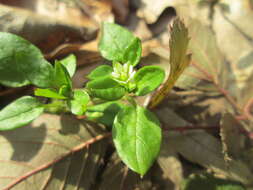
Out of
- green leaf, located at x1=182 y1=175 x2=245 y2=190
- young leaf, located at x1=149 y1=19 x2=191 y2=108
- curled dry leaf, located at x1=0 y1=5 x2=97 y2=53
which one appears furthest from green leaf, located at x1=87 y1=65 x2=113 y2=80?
green leaf, located at x1=182 y1=175 x2=245 y2=190

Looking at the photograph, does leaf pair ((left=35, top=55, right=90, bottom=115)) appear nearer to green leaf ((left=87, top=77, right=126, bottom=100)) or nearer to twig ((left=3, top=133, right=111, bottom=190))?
green leaf ((left=87, top=77, right=126, bottom=100))

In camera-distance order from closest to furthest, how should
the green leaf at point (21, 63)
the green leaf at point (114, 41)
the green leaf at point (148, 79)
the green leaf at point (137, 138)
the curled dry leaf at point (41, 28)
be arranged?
the green leaf at point (137, 138), the green leaf at point (148, 79), the green leaf at point (21, 63), the green leaf at point (114, 41), the curled dry leaf at point (41, 28)

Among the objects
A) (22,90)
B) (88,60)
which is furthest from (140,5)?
(22,90)

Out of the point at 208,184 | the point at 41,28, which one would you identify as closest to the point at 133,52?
the point at 41,28

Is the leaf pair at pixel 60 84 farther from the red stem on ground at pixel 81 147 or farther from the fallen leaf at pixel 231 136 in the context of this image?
the fallen leaf at pixel 231 136

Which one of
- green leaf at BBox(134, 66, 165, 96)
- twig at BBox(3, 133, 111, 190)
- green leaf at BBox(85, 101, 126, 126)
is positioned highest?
green leaf at BBox(134, 66, 165, 96)

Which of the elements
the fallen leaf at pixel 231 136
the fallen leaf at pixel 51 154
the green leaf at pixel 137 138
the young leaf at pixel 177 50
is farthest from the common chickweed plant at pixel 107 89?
the fallen leaf at pixel 231 136

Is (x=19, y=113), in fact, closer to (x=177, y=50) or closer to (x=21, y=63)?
(x=21, y=63)
